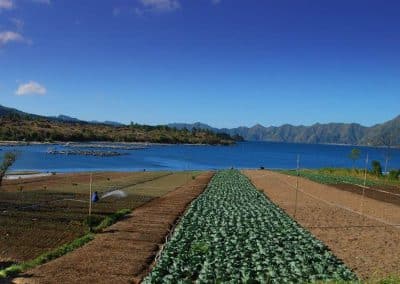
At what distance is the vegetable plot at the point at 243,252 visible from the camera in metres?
13.8

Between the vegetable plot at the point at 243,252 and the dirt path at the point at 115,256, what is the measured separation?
737 millimetres

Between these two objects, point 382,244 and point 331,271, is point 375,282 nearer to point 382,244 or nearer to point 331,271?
point 331,271

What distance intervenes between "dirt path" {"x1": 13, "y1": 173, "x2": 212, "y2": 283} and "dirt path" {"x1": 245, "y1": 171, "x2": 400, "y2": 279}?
21.3 ft

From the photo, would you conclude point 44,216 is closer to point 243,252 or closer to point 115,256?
point 115,256

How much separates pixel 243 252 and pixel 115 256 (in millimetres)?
4212

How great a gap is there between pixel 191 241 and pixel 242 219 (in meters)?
5.68

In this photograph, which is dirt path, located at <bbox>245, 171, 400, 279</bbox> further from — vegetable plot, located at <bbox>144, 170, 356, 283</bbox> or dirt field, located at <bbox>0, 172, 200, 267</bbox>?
dirt field, located at <bbox>0, 172, 200, 267</bbox>

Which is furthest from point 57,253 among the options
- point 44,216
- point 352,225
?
point 352,225

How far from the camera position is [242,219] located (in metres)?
23.5

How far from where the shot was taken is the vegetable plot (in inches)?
543

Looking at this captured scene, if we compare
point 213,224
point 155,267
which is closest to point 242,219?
point 213,224

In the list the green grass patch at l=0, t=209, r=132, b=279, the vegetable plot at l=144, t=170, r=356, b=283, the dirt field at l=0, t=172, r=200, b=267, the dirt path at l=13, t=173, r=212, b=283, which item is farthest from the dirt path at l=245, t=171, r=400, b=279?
the dirt field at l=0, t=172, r=200, b=267

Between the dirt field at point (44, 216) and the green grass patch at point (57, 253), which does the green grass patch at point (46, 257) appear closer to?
the green grass patch at point (57, 253)

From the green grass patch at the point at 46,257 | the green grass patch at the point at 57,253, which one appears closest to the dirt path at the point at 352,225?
the green grass patch at the point at 57,253
